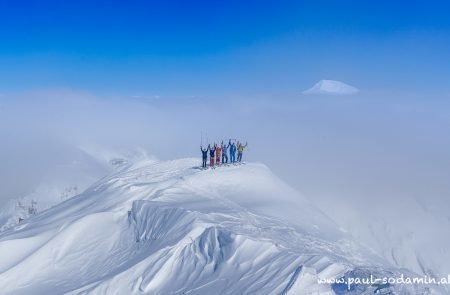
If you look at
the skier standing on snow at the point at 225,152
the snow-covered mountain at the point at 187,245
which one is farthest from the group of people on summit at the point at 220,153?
the snow-covered mountain at the point at 187,245

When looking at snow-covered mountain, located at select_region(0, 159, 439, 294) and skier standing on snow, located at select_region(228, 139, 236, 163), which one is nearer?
snow-covered mountain, located at select_region(0, 159, 439, 294)

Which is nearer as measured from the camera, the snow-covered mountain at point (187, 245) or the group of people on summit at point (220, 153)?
the snow-covered mountain at point (187, 245)

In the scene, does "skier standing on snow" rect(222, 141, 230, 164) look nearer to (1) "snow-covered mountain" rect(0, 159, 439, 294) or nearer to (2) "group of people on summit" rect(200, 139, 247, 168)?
(2) "group of people on summit" rect(200, 139, 247, 168)

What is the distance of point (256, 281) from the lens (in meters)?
16.5

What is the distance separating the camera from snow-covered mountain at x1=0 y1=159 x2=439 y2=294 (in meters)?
17.0

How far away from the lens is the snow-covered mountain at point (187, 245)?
55.6 ft

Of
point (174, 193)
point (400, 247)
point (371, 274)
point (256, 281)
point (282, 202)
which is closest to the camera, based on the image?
point (371, 274)

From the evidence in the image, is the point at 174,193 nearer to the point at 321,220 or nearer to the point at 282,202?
the point at 282,202

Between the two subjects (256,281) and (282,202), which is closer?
(256,281)

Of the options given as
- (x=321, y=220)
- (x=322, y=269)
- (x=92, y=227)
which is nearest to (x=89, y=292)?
(x=92, y=227)

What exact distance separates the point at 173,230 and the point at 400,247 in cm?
11103

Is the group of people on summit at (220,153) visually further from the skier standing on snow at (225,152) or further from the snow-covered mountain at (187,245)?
the snow-covered mountain at (187,245)

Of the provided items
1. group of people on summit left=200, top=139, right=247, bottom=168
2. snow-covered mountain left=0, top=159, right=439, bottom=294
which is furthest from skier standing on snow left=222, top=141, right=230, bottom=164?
snow-covered mountain left=0, top=159, right=439, bottom=294

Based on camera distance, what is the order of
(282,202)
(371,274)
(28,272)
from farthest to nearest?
(282,202) → (28,272) → (371,274)
